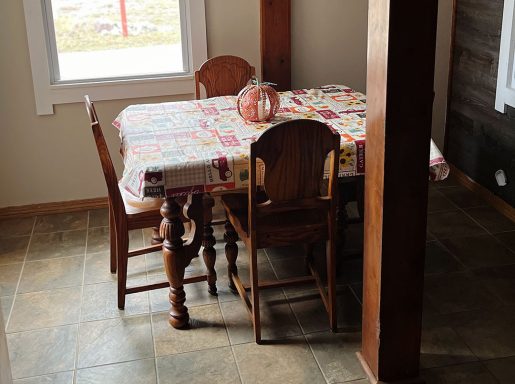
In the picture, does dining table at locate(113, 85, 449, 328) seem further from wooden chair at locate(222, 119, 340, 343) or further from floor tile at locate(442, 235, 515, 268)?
floor tile at locate(442, 235, 515, 268)

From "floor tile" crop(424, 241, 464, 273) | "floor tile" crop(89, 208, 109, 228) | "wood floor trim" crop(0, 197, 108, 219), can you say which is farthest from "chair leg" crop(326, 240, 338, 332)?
"wood floor trim" crop(0, 197, 108, 219)

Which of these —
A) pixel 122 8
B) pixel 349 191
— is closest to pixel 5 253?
pixel 122 8

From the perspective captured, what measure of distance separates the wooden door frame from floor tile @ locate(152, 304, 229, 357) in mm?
650

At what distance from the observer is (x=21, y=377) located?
2.68 metres

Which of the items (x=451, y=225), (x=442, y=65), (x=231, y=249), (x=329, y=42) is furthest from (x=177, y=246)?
(x=442, y=65)

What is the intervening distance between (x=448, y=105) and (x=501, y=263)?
4.75ft

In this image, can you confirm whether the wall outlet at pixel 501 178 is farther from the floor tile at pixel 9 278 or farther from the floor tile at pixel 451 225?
the floor tile at pixel 9 278

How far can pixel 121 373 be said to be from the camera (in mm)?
2688

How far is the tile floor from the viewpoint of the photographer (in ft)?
8.82

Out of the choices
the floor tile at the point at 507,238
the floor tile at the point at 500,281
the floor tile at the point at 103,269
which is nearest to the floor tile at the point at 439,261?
the floor tile at the point at 500,281

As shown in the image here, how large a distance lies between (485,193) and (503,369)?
1.73 metres

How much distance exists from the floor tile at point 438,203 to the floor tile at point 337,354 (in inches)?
57.7

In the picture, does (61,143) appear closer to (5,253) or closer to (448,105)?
(5,253)

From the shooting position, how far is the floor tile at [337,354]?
2637 millimetres
